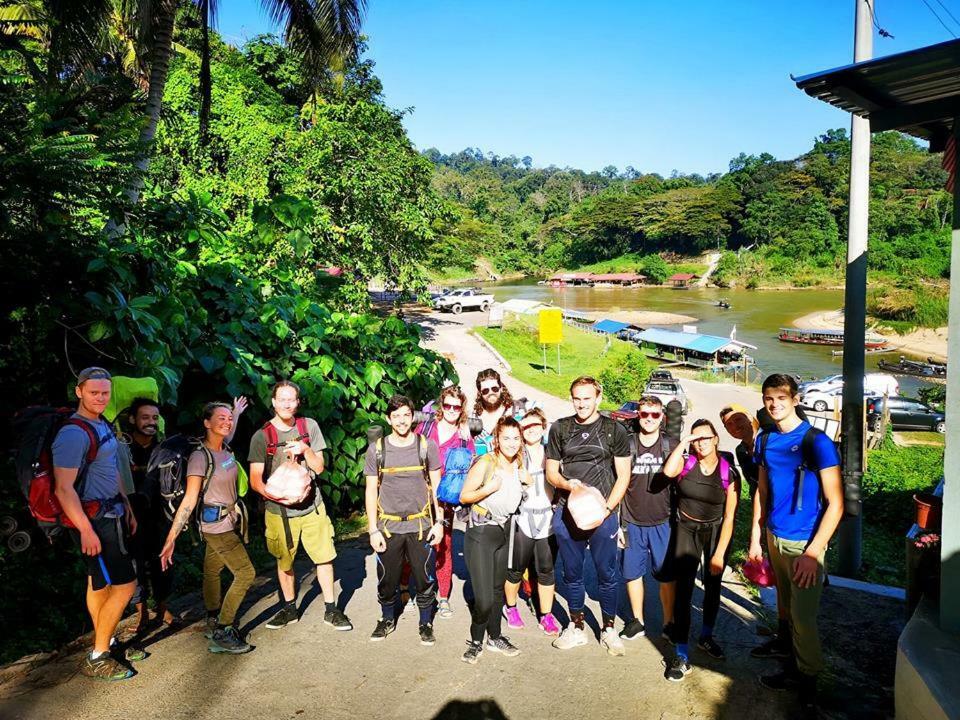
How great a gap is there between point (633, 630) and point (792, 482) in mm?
1504

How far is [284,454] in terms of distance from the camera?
4371 millimetres

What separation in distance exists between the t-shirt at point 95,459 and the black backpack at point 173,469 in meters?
0.37

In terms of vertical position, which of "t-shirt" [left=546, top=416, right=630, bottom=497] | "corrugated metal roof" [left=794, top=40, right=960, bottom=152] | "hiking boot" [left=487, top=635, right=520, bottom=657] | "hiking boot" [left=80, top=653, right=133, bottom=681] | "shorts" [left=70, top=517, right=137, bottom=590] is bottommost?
"hiking boot" [left=487, top=635, right=520, bottom=657]

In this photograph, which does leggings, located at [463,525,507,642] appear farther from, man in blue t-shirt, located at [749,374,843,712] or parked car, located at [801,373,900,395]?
parked car, located at [801,373,900,395]

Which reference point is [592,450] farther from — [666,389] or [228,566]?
[666,389]

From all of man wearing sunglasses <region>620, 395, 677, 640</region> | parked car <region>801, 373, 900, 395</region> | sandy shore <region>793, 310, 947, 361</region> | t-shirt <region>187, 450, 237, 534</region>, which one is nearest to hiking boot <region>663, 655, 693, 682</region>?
man wearing sunglasses <region>620, 395, 677, 640</region>

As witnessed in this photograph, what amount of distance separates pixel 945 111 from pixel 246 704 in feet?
16.5

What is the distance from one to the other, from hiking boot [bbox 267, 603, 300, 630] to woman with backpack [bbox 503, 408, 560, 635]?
1.51 metres

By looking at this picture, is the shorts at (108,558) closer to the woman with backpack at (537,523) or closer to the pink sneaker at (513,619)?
the woman with backpack at (537,523)

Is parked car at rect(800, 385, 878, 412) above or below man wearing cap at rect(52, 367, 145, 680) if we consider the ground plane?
below

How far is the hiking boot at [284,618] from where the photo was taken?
465 cm

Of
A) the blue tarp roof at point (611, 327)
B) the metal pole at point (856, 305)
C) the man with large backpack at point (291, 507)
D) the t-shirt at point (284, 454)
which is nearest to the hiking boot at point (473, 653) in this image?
the man with large backpack at point (291, 507)

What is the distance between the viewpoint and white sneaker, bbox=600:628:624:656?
4.32m

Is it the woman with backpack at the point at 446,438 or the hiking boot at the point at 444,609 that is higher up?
the woman with backpack at the point at 446,438
